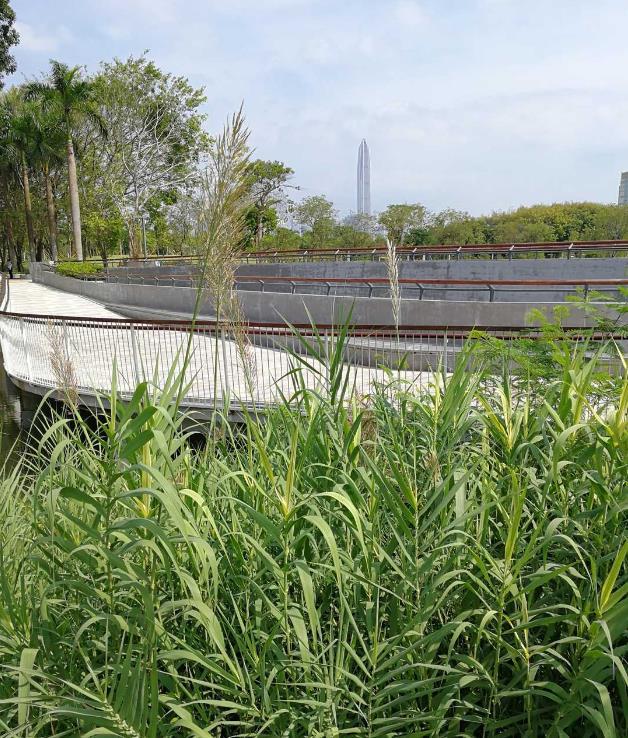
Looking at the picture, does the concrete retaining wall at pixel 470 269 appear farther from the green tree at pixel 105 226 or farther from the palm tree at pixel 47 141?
the palm tree at pixel 47 141

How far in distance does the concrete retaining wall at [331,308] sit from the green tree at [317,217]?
28.4 meters

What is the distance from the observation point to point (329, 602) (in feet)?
6.34

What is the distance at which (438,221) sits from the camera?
2088 inches

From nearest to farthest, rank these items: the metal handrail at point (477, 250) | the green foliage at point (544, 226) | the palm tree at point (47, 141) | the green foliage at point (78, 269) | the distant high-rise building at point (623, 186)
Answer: the metal handrail at point (477, 250) < the green foliage at point (78, 269) < the green foliage at point (544, 226) < the palm tree at point (47, 141) < the distant high-rise building at point (623, 186)

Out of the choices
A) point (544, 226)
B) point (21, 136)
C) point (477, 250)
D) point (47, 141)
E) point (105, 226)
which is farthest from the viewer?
point (21, 136)

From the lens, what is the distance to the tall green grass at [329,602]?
5.26 feet

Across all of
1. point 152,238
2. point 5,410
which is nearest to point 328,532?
point 5,410

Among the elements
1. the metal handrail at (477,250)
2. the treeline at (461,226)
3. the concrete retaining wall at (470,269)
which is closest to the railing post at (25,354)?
the metal handrail at (477,250)

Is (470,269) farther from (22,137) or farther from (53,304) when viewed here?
(22,137)

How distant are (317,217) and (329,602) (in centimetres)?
5560

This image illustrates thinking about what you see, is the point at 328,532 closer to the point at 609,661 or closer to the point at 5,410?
the point at 609,661

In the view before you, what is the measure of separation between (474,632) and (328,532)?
633mm

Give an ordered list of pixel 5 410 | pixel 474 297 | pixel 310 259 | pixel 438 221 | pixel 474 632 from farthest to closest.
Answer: pixel 438 221, pixel 310 259, pixel 474 297, pixel 5 410, pixel 474 632

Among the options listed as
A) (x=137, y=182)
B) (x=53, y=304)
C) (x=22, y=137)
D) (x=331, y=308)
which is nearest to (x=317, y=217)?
(x=137, y=182)
